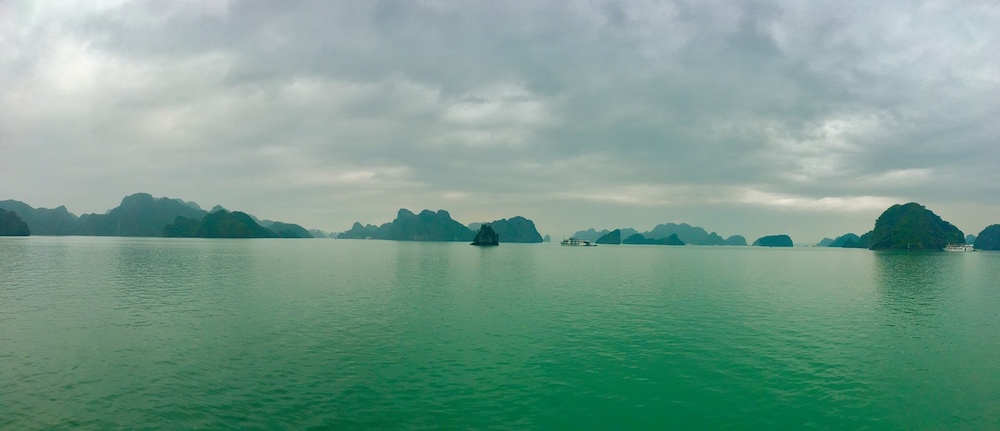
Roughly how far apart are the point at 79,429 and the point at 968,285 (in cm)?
15280

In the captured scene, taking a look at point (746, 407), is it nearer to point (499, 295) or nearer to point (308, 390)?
point (308, 390)

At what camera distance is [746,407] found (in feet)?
97.8

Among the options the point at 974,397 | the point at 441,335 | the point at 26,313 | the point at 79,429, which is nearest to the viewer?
the point at 79,429

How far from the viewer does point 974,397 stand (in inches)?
1256

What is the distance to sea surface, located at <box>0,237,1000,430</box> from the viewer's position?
27.9 m

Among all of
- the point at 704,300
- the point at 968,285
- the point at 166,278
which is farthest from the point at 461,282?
the point at 968,285

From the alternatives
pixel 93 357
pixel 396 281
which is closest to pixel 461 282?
pixel 396 281

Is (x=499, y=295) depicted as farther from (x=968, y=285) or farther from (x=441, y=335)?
(x=968, y=285)

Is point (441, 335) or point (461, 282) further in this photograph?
point (461, 282)

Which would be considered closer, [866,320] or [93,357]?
[93,357]

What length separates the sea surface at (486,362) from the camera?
27875 mm

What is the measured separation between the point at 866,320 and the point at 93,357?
3253 inches

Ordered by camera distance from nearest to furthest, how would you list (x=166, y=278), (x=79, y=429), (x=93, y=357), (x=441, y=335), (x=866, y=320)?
1. (x=79, y=429)
2. (x=93, y=357)
3. (x=441, y=335)
4. (x=866, y=320)
5. (x=166, y=278)

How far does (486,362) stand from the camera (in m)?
38.4
